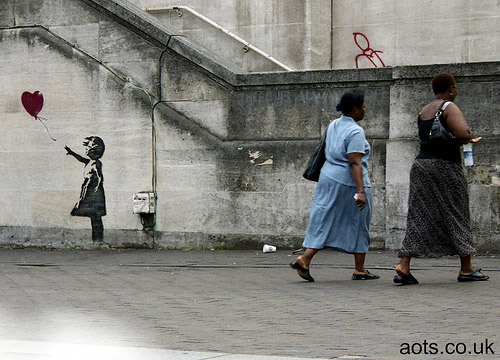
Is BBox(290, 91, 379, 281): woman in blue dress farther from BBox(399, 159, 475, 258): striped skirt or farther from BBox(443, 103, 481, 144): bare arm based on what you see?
BBox(443, 103, 481, 144): bare arm

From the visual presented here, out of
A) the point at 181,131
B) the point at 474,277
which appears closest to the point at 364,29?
the point at 181,131

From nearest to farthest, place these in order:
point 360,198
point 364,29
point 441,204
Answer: point 441,204 → point 360,198 → point 364,29

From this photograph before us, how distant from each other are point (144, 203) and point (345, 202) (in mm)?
3837

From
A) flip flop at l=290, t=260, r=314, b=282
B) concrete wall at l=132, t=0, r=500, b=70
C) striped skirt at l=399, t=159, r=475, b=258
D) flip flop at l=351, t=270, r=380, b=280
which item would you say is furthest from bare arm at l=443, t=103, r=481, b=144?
concrete wall at l=132, t=0, r=500, b=70

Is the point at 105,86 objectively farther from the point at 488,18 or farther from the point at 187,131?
the point at 488,18

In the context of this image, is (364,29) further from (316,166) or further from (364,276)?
(364,276)

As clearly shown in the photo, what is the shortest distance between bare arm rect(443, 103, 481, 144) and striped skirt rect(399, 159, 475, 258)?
0.88 ft

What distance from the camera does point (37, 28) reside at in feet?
40.0

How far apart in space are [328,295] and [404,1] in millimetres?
7600

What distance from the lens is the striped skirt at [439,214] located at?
7.78 metres

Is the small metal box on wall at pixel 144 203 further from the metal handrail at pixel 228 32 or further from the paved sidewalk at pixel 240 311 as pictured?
the metal handrail at pixel 228 32

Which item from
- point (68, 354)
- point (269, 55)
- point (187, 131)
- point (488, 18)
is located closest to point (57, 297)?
point (68, 354)

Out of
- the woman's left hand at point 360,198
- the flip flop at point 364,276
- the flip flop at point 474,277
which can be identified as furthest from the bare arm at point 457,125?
the flip flop at point 364,276

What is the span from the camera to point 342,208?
8250mm
